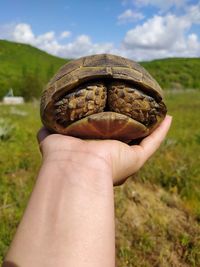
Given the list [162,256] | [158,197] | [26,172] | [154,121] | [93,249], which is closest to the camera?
[93,249]

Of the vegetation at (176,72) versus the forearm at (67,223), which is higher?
the forearm at (67,223)

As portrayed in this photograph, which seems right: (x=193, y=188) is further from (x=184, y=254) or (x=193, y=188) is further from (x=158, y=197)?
(x=184, y=254)

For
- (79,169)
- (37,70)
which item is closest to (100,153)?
(79,169)

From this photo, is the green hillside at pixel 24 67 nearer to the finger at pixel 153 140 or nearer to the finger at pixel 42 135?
the finger at pixel 42 135

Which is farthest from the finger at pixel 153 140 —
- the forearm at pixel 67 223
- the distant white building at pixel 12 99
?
the distant white building at pixel 12 99

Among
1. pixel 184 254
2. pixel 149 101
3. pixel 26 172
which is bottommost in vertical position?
pixel 184 254

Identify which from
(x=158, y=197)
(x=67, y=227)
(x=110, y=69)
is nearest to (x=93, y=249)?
(x=67, y=227)
